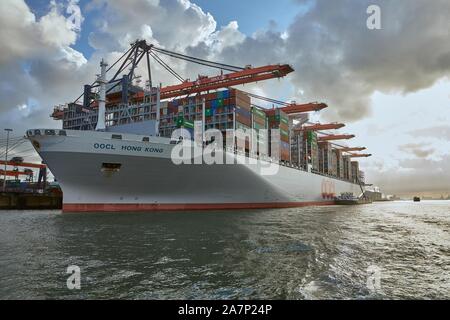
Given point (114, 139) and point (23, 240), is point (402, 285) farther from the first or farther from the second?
point (114, 139)

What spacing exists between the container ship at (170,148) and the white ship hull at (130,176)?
0.08 metres

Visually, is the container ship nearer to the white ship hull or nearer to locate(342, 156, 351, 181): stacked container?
the white ship hull

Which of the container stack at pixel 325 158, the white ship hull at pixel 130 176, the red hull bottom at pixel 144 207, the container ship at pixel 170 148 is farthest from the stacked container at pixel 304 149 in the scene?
the white ship hull at pixel 130 176

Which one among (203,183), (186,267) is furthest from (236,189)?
(186,267)

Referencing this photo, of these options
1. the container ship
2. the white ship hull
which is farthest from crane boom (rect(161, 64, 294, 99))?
the white ship hull

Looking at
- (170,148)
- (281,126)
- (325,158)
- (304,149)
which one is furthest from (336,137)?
(170,148)

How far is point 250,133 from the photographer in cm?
3809

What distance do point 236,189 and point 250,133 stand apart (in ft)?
31.2

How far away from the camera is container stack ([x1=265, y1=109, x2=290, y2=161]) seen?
47.8 metres

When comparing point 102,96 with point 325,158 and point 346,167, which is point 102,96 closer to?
point 325,158

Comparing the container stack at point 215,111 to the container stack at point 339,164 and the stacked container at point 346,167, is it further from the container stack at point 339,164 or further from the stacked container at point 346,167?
the stacked container at point 346,167

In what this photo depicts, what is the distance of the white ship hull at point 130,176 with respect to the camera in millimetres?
22984

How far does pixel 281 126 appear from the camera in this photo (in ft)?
159

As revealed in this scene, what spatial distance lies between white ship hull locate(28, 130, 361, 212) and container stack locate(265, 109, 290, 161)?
17.9m
